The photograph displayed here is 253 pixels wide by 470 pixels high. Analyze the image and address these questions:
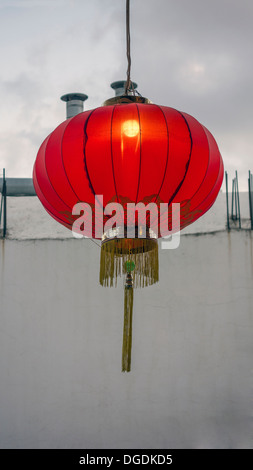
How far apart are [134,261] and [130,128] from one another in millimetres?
889

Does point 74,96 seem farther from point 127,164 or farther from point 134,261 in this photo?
point 127,164

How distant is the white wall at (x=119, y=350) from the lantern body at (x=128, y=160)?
3.60 meters

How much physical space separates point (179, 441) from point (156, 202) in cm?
413

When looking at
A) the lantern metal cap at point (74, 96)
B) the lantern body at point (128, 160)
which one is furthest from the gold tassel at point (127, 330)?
the lantern metal cap at point (74, 96)

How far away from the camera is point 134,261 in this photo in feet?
12.2

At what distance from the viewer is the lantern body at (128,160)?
127 inches

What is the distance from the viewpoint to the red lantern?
3230 mm

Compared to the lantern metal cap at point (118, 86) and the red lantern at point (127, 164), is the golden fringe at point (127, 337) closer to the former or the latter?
the red lantern at point (127, 164)

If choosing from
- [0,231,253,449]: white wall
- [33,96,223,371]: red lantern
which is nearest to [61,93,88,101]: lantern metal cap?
[0,231,253,449]: white wall

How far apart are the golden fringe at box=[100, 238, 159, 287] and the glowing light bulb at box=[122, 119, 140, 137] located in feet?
2.35

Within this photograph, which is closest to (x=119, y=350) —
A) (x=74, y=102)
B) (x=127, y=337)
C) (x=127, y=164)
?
(x=127, y=337)

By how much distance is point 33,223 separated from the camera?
31.3 feet

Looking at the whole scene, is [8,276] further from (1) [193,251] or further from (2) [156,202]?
(2) [156,202]
